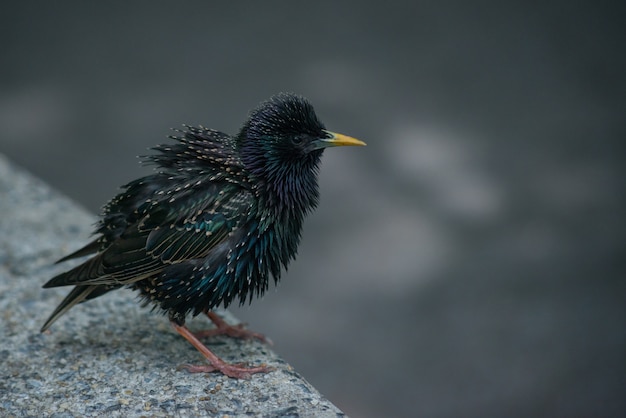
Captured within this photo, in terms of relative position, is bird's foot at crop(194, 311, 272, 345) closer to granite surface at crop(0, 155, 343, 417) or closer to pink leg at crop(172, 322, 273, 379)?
granite surface at crop(0, 155, 343, 417)

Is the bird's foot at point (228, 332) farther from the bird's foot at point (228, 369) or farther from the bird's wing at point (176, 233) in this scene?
the bird's wing at point (176, 233)

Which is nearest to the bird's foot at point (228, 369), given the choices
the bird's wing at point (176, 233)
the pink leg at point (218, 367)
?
the pink leg at point (218, 367)

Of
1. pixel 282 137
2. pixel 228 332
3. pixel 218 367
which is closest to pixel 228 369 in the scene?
pixel 218 367

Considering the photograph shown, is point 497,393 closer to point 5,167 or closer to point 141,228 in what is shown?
point 141,228

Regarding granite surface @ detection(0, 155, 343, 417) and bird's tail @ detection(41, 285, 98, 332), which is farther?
bird's tail @ detection(41, 285, 98, 332)

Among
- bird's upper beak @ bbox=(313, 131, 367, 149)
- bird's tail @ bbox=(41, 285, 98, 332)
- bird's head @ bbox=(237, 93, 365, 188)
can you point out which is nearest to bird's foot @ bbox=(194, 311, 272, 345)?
bird's tail @ bbox=(41, 285, 98, 332)

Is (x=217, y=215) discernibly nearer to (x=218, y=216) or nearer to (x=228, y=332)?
(x=218, y=216)

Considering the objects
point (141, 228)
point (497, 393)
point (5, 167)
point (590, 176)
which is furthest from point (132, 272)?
point (590, 176)
